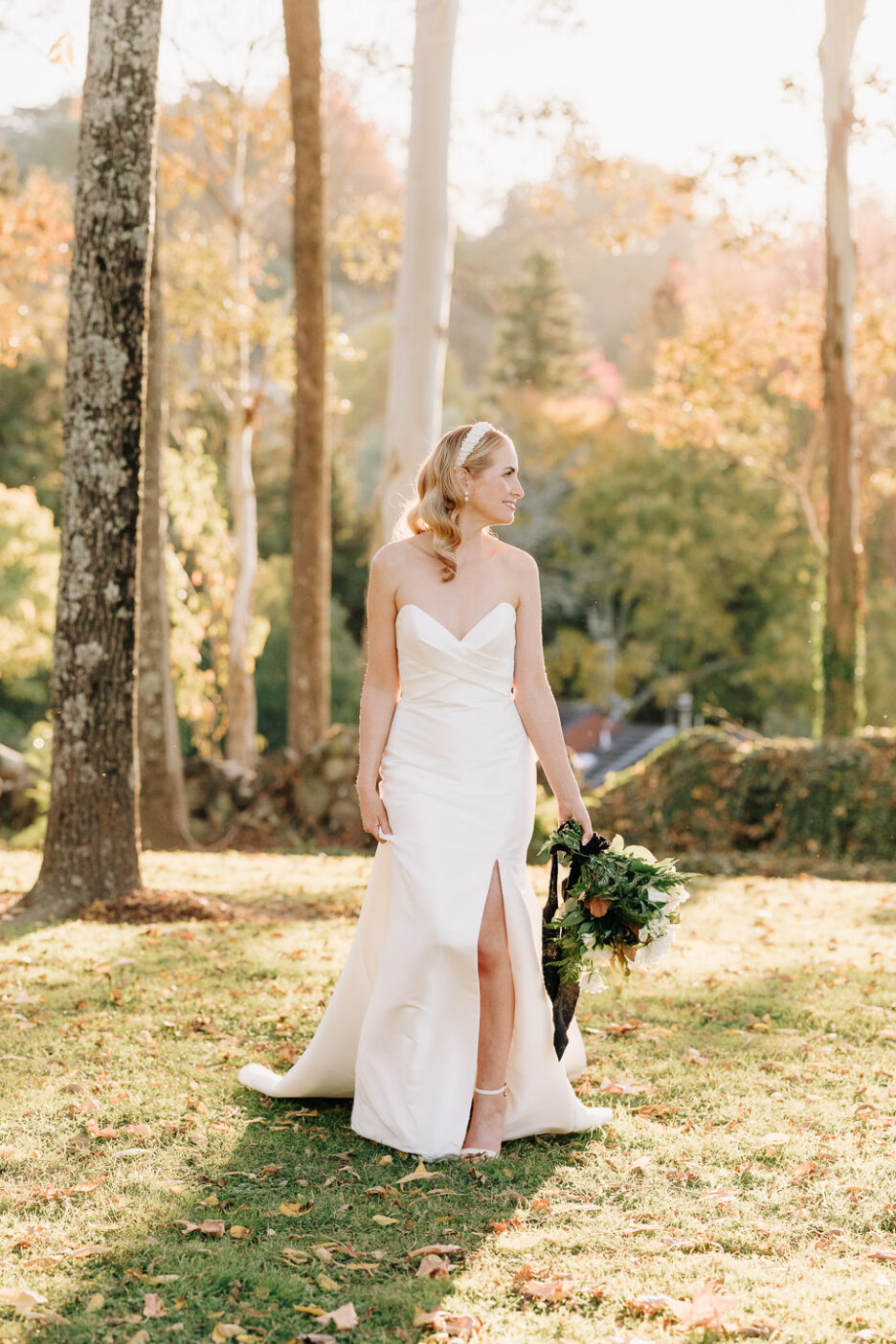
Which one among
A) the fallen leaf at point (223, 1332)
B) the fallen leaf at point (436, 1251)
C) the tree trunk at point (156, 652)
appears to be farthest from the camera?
the tree trunk at point (156, 652)

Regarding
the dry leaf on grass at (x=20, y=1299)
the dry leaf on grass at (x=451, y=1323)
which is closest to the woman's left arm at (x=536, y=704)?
the dry leaf on grass at (x=451, y=1323)

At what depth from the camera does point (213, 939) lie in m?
6.66

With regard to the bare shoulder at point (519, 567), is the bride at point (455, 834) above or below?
below

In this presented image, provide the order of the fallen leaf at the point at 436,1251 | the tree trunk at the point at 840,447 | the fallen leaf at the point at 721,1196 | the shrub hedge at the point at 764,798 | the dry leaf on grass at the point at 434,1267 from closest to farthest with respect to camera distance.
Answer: the dry leaf on grass at the point at 434,1267, the fallen leaf at the point at 436,1251, the fallen leaf at the point at 721,1196, the shrub hedge at the point at 764,798, the tree trunk at the point at 840,447

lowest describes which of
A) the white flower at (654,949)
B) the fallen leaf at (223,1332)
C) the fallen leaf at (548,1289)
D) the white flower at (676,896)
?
the fallen leaf at (548,1289)

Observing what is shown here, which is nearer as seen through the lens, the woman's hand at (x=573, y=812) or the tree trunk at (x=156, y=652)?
the woman's hand at (x=573, y=812)

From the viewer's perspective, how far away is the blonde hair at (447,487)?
4078mm

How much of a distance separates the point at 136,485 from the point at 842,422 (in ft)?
35.5

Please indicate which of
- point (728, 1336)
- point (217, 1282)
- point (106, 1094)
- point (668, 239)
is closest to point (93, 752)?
point (106, 1094)

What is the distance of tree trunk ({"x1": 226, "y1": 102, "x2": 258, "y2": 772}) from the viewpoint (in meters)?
19.5

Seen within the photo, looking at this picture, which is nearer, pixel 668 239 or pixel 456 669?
pixel 456 669

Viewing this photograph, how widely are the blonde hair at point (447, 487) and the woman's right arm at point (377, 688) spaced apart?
0.17 m

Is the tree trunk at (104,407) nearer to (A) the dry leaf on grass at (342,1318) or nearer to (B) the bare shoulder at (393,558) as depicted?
(B) the bare shoulder at (393,558)

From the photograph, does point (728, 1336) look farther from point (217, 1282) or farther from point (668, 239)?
point (668, 239)
